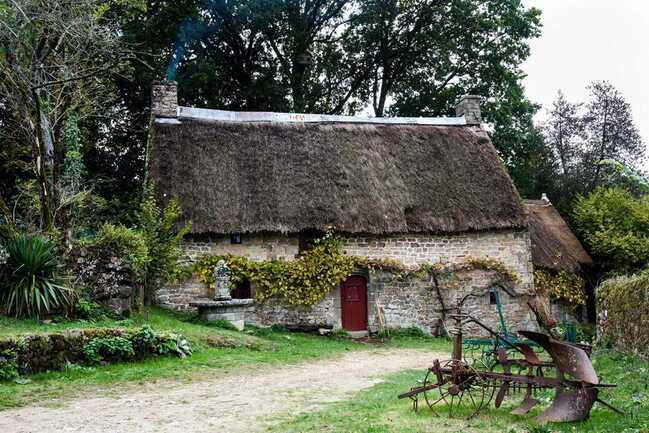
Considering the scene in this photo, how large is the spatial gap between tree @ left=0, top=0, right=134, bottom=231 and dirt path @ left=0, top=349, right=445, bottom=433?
18.0 feet

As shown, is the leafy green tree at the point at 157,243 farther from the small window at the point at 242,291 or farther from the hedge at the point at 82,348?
the hedge at the point at 82,348

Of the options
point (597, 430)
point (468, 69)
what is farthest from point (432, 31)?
point (597, 430)

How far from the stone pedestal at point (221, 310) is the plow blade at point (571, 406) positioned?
8479 mm

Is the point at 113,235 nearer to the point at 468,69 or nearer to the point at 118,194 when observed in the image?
the point at 118,194

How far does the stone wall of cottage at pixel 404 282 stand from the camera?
15172 millimetres

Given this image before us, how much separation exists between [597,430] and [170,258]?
33.3 feet

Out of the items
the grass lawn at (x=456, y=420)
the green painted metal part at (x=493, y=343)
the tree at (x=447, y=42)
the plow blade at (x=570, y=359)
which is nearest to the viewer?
the grass lawn at (x=456, y=420)

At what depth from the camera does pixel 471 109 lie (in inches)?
816

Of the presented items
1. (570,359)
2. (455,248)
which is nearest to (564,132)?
(455,248)

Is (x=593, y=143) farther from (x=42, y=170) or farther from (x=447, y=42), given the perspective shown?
(x=42, y=170)

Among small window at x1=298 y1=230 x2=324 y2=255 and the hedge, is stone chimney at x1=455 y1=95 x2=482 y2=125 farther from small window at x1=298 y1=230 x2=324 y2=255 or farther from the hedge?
the hedge

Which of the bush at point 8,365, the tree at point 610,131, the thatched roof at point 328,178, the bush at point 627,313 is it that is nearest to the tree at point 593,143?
the tree at point 610,131

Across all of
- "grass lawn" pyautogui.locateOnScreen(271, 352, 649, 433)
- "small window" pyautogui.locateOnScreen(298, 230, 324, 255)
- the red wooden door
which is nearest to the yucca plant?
"grass lawn" pyautogui.locateOnScreen(271, 352, 649, 433)

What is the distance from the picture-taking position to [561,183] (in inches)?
960
